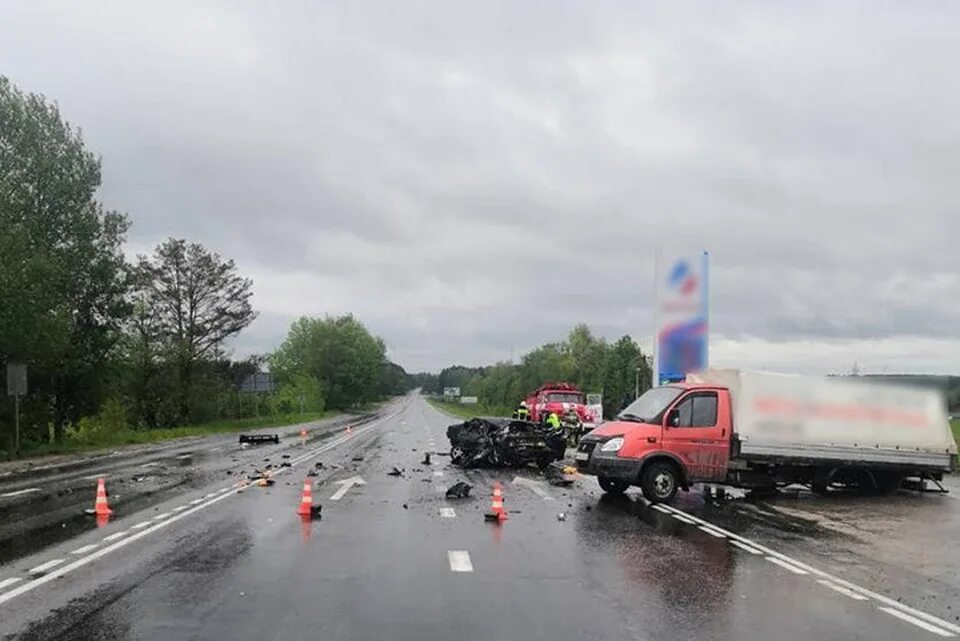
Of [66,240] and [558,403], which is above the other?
[66,240]

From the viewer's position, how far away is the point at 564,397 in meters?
39.0

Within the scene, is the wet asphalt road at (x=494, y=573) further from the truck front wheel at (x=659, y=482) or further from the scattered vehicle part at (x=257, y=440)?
the scattered vehicle part at (x=257, y=440)

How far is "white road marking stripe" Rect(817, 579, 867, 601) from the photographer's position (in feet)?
28.7

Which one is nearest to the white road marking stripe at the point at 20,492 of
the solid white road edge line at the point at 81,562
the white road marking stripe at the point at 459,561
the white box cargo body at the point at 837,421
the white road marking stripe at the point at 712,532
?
the solid white road edge line at the point at 81,562

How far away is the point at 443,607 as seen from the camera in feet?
26.1

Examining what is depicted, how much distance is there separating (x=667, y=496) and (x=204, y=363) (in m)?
53.6

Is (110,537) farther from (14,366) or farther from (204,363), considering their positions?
(204,363)

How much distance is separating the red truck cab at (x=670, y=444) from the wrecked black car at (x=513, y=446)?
7705 mm

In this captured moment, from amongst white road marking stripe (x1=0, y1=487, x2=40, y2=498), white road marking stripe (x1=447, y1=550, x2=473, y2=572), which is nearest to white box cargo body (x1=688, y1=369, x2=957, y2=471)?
white road marking stripe (x1=447, y1=550, x2=473, y2=572)

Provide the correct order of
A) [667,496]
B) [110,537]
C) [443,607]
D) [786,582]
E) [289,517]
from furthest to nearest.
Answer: [667,496]
[289,517]
[110,537]
[786,582]
[443,607]

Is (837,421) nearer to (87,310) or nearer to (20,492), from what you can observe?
(20,492)

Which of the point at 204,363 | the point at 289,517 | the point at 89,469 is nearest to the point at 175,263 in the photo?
the point at 204,363

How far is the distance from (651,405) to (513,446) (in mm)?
8096

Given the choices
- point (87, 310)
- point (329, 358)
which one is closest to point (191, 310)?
point (87, 310)
